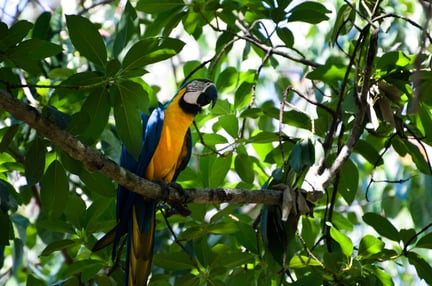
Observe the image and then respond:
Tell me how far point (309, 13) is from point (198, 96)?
415 mm

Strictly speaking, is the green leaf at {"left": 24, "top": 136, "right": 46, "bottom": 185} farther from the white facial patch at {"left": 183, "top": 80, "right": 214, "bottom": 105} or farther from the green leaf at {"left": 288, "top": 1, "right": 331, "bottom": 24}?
the green leaf at {"left": 288, "top": 1, "right": 331, "bottom": 24}

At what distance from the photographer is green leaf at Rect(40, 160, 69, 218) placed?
1771 mm

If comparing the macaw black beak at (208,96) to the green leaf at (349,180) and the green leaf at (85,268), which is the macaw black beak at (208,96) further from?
the green leaf at (85,268)

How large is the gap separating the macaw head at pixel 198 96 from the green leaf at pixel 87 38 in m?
0.55

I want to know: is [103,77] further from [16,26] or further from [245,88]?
[245,88]

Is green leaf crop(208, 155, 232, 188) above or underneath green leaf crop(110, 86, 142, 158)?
underneath

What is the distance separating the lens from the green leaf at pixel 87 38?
163 cm

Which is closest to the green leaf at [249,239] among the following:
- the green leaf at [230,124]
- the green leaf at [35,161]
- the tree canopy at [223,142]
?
the tree canopy at [223,142]

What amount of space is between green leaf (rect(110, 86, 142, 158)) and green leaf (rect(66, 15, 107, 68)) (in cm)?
9

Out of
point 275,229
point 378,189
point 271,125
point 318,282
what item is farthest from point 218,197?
point 378,189

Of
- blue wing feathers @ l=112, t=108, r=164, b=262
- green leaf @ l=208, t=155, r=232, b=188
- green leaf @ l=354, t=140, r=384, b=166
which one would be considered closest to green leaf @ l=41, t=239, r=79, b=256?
blue wing feathers @ l=112, t=108, r=164, b=262

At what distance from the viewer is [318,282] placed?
1.70 metres

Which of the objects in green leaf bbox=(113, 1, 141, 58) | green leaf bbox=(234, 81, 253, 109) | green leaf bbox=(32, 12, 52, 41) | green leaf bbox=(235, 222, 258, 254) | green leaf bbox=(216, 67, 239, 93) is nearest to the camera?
green leaf bbox=(235, 222, 258, 254)

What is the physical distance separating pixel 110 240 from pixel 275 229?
48cm
